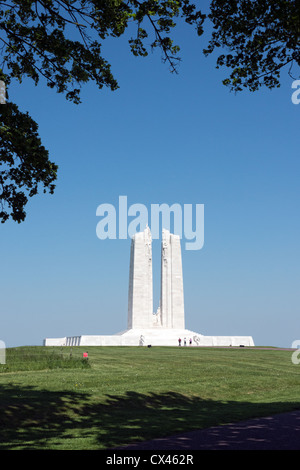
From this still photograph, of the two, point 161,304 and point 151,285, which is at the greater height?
point 151,285

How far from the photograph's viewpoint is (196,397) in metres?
19.8

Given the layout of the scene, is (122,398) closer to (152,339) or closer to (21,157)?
(21,157)

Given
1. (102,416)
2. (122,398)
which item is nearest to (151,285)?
(122,398)

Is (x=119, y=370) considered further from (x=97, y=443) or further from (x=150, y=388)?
(x=97, y=443)

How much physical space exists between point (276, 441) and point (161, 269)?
6609 centimetres

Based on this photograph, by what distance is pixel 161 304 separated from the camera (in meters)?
76.6

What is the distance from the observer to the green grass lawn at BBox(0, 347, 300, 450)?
12.9 metres

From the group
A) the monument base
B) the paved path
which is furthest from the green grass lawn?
the monument base

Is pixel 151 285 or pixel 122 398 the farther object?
pixel 151 285

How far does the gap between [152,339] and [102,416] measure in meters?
50.7

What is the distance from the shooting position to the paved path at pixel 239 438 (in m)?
10.2

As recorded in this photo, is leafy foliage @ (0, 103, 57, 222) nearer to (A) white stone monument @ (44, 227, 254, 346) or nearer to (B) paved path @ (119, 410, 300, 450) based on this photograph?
(B) paved path @ (119, 410, 300, 450)

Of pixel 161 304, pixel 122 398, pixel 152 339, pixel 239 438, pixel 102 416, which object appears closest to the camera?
pixel 239 438
